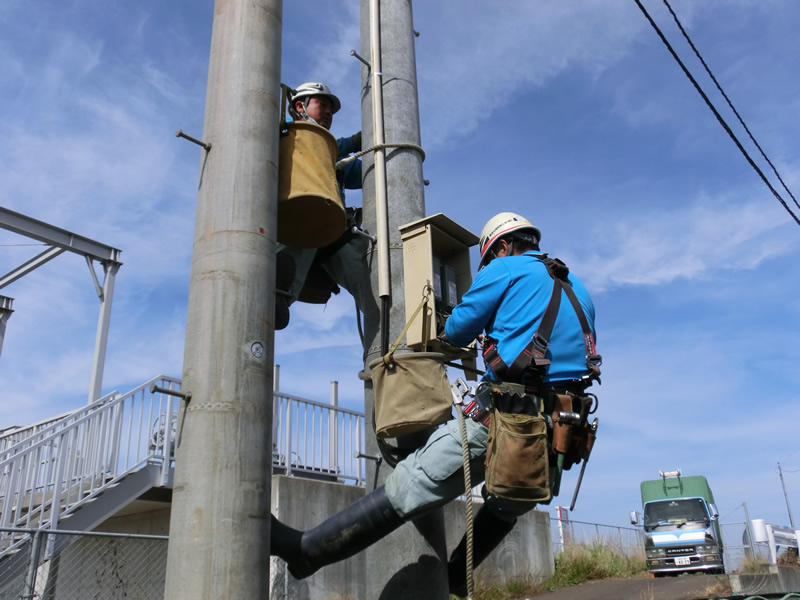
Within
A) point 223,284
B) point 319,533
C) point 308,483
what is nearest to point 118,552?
point 308,483

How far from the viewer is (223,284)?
3.08m

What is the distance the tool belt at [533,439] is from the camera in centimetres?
326

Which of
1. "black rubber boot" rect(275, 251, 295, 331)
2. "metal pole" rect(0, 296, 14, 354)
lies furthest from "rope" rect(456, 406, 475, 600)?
"metal pole" rect(0, 296, 14, 354)

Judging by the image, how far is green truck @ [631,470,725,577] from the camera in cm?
1883

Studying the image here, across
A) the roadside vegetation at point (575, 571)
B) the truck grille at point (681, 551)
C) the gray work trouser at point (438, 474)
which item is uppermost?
the gray work trouser at point (438, 474)

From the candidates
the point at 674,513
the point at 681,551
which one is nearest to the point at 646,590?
the point at 681,551

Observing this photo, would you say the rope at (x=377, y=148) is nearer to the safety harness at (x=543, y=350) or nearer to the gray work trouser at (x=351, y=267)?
the gray work trouser at (x=351, y=267)

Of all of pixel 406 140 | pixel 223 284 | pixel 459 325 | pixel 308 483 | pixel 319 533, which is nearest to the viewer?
pixel 223 284

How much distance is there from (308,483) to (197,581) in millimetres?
6308

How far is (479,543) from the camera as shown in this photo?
397 centimetres

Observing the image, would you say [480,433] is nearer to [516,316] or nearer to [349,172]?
[516,316]

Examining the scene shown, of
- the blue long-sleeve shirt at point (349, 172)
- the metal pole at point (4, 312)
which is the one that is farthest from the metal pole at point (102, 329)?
the blue long-sleeve shirt at point (349, 172)

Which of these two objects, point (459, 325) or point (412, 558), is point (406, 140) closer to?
point (459, 325)

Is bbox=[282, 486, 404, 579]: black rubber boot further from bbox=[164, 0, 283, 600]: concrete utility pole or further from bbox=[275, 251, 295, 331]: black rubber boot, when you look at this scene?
bbox=[275, 251, 295, 331]: black rubber boot
